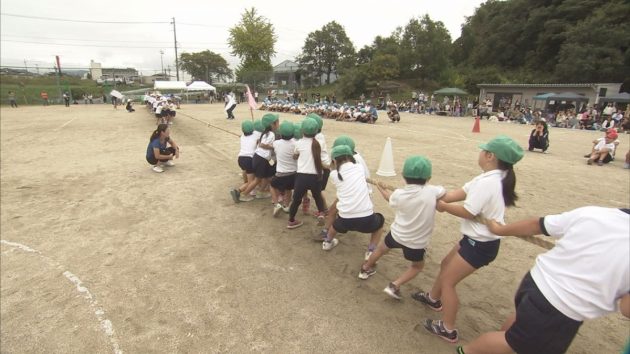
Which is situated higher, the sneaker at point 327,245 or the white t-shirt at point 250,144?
the white t-shirt at point 250,144

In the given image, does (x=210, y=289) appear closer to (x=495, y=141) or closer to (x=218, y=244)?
(x=218, y=244)

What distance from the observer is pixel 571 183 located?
286 inches

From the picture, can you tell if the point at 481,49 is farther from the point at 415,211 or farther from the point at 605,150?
the point at 415,211

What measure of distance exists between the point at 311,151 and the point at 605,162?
9576 mm

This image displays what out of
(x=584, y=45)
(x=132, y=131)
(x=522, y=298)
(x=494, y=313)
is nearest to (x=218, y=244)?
(x=494, y=313)

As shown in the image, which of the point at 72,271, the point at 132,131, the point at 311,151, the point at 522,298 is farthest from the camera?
the point at 132,131

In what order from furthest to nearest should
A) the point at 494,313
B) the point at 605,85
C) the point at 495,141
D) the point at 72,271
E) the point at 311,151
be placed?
the point at 605,85
the point at 311,151
the point at 72,271
the point at 494,313
the point at 495,141

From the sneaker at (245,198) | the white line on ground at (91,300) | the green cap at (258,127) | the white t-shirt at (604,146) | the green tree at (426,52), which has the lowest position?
the white line on ground at (91,300)

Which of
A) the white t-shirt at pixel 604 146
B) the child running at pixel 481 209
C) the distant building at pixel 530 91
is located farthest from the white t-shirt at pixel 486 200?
the distant building at pixel 530 91

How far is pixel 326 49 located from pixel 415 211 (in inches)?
2557

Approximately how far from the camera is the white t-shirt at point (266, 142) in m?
5.54

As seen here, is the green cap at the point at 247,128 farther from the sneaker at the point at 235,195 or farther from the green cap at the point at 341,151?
the green cap at the point at 341,151

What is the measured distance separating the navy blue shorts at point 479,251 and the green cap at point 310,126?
2368 mm

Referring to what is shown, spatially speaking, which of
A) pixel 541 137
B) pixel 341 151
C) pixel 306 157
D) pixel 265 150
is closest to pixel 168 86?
pixel 265 150
